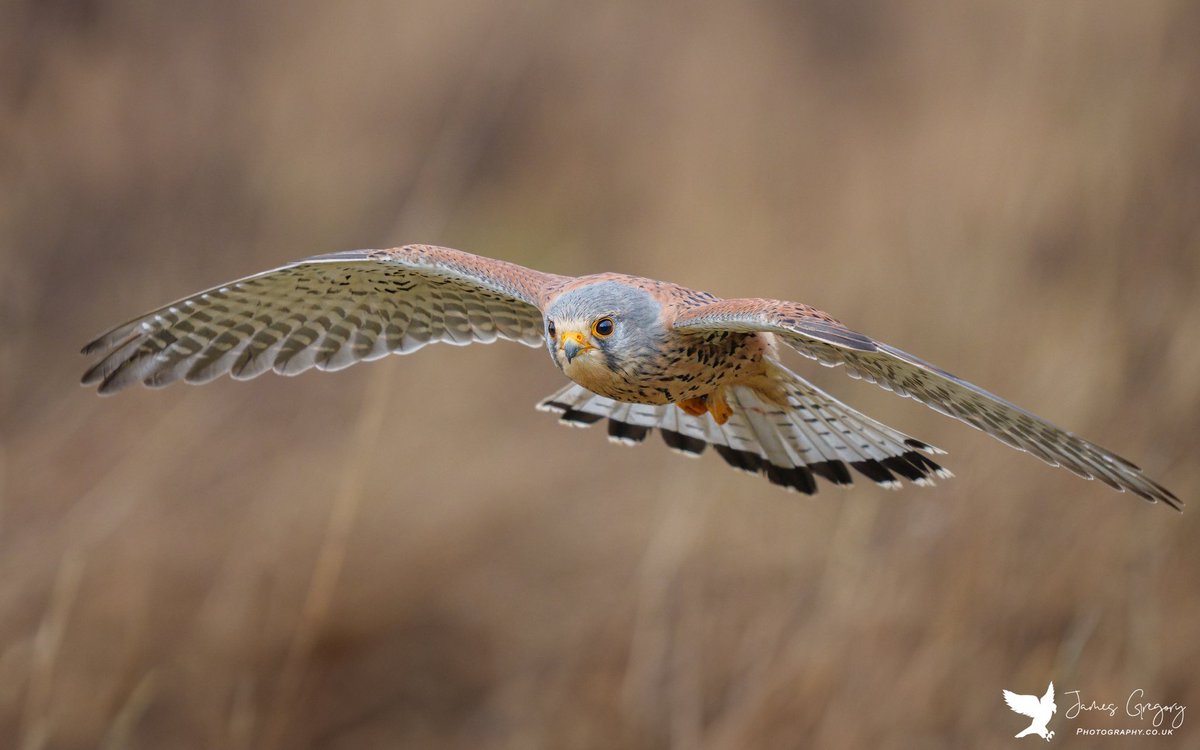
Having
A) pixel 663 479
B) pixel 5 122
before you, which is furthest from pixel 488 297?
pixel 5 122

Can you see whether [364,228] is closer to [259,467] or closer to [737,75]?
[259,467]

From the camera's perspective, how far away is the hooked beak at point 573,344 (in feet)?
10.8

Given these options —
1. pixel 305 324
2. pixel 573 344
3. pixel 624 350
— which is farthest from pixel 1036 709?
pixel 305 324

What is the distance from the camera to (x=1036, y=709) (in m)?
4.51

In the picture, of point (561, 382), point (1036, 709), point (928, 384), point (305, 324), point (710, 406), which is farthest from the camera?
point (561, 382)

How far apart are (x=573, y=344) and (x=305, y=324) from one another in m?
1.71

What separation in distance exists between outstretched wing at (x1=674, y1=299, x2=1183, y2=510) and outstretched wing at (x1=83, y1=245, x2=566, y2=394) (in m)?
1.20

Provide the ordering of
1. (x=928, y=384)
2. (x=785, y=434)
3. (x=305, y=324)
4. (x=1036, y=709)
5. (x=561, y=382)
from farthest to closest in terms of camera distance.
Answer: (x=561, y=382) → (x=305, y=324) → (x=1036, y=709) → (x=785, y=434) → (x=928, y=384)

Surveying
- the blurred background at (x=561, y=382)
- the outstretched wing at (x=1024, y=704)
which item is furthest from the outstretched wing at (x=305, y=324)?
the outstretched wing at (x=1024, y=704)

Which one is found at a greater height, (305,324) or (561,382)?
(561,382)

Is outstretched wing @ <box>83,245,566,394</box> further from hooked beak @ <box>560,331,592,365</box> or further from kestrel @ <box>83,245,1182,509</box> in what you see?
hooked beak @ <box>560,331,592,365</box>

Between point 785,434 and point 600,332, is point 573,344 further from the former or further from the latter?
point 785,434

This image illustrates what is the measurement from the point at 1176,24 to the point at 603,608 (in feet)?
15.1

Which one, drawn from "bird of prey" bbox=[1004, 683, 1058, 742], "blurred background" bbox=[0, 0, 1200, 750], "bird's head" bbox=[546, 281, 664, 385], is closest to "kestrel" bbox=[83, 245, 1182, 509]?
"bird's head" bbox=[546, 281, 664, 385]
